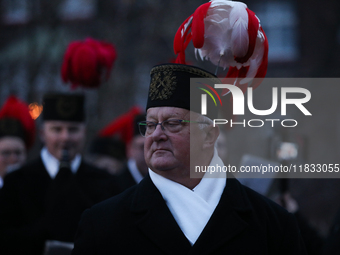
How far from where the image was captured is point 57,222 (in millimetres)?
3826

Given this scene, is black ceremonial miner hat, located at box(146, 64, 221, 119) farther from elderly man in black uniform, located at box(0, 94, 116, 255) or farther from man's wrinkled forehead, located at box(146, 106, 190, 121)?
elderly man in black uniform, located at box(0, 94, 116, 255)

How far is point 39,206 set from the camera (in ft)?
13.9

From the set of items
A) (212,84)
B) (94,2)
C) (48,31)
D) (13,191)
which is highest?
(94,2)

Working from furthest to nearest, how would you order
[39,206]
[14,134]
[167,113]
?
[14,134]
[39,206]
[167,113]

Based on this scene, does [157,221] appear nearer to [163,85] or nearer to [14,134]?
[163,85]

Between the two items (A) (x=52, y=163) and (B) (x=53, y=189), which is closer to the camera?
(B) (x=53, y=189)

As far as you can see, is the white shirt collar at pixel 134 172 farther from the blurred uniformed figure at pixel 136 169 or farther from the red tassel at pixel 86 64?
the red tassel at pixel 86 64

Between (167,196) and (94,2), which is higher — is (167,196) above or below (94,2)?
below

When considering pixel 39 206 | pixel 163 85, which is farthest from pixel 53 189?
pixel 163 85

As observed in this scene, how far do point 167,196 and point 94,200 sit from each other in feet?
5.71

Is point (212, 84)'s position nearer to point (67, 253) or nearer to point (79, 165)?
point (67, 253)

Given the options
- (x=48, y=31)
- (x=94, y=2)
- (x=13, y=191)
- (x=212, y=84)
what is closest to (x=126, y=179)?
(x=13, y=191)

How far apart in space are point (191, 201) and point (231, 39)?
1.07m

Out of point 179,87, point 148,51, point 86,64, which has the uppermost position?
point 148,51
